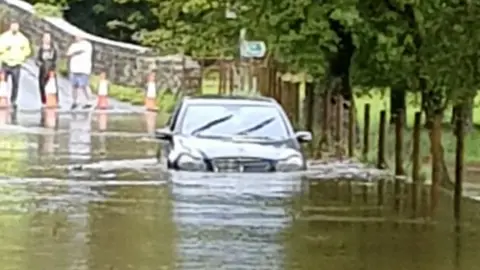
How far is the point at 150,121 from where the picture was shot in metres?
35.8

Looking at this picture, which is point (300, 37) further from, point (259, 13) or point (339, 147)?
point (339, 147)

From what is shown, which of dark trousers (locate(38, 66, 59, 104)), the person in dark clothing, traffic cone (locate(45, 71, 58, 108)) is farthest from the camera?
the person in dark clothing

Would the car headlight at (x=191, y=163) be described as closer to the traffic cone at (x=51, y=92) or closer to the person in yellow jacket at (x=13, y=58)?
the person in yellow jacket at (x=13, y=58)

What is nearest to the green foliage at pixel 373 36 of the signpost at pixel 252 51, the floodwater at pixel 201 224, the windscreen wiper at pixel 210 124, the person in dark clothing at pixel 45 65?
the floodwater at pixel 201 224

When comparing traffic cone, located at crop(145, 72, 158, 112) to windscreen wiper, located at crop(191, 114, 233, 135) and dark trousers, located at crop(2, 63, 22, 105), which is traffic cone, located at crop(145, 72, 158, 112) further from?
windscreen wiper, located at crop(191, 114, 233, 135)

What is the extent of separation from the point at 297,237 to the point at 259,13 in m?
8.22

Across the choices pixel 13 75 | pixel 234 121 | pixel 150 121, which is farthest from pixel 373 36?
pixel 13 75

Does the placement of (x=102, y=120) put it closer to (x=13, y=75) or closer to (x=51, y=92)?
(x=13, y=75)

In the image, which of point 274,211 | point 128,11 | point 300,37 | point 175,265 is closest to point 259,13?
point 300,37

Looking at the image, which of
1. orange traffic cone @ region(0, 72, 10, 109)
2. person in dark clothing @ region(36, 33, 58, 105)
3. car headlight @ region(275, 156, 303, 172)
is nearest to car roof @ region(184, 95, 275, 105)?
car headlight @ region(275, 156, 303, 172)

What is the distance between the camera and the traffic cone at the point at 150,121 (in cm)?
3256

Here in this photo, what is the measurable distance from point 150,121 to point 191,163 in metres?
15.6

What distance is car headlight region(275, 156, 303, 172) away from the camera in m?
20.5

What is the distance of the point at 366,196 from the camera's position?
18.8 metres
